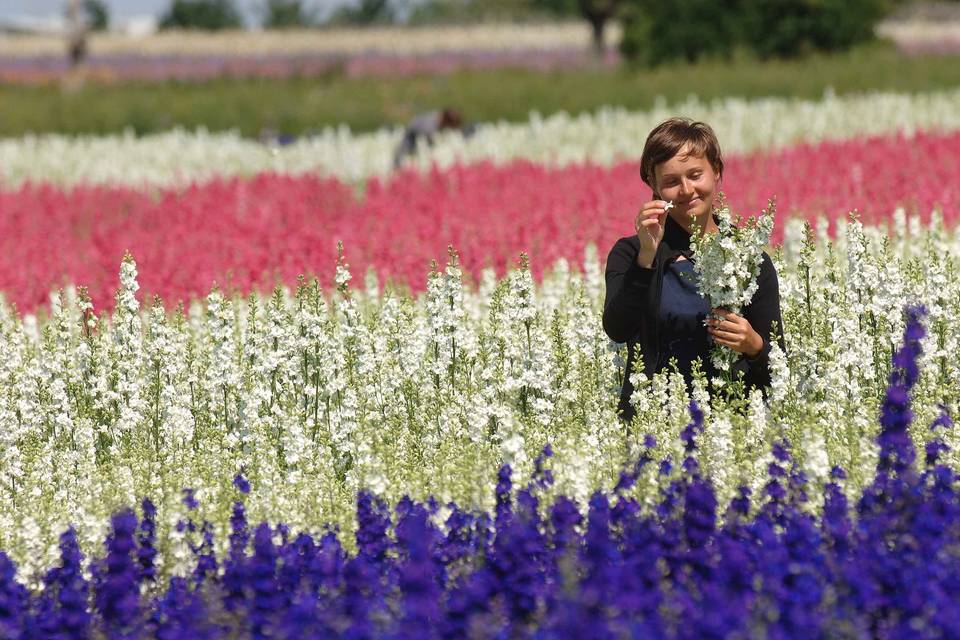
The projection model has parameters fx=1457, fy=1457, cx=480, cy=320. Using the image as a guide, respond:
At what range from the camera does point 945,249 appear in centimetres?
732

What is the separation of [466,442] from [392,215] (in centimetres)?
623

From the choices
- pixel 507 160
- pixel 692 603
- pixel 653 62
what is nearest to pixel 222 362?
pixel 692 603

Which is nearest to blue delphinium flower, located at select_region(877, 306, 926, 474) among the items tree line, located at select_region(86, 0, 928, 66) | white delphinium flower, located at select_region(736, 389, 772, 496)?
white delphinium flower, located at select_region(736, 389, 772, 496)

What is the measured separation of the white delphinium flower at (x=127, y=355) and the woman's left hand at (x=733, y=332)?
2474 mm

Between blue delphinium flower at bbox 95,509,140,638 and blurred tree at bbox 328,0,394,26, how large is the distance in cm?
9716

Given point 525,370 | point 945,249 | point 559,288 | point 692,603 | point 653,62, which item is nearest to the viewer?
point 692,603

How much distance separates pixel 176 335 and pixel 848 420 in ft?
10.5

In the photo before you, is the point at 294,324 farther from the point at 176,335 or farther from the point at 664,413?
the point at 664,413

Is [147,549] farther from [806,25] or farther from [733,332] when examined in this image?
[806,25]

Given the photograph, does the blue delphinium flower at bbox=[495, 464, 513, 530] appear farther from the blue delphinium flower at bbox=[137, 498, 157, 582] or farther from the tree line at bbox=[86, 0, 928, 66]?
the tree line at bbox=[86, 0, 928, 66]

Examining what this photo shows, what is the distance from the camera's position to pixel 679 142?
5.31m

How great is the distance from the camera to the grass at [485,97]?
76.9 ft

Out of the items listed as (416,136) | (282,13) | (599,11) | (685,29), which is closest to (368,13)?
(282,13)

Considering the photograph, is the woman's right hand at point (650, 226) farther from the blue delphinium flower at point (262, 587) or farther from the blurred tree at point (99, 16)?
the blurred tree at point (99, 16)
